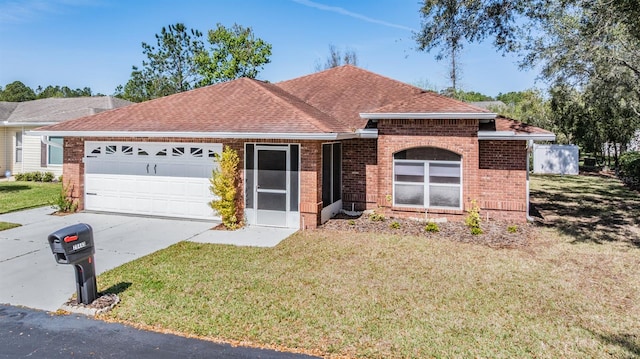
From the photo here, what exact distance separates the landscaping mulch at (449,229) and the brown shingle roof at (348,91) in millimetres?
3417

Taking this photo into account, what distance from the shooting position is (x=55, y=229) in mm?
10305

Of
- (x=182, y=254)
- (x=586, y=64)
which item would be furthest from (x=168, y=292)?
(x=586, y=64)

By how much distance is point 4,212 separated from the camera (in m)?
12.5

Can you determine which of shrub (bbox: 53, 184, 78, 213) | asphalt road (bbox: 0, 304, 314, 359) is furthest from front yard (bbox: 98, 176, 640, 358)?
shrub (bbox: 53, 184, 78, 213)

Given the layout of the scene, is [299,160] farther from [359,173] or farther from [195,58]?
[195,58]

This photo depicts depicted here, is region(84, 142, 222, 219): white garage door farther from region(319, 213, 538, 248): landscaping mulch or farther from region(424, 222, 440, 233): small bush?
region(424, 222, 440, 233): small bush

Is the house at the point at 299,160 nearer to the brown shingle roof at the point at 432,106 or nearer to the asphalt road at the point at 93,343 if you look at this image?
the brown shingle roof at the point at 432,106

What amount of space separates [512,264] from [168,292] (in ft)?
20.9

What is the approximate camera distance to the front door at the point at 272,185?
10.9m

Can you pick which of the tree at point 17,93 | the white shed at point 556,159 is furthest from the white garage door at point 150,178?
the tree at point 17,93

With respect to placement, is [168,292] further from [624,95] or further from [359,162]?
[624,95]

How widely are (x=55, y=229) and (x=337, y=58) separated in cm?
3815

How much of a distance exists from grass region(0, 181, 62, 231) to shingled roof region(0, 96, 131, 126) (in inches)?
146

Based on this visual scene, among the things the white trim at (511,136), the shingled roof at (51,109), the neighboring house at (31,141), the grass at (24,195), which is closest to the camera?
the white trim at (511,136)
